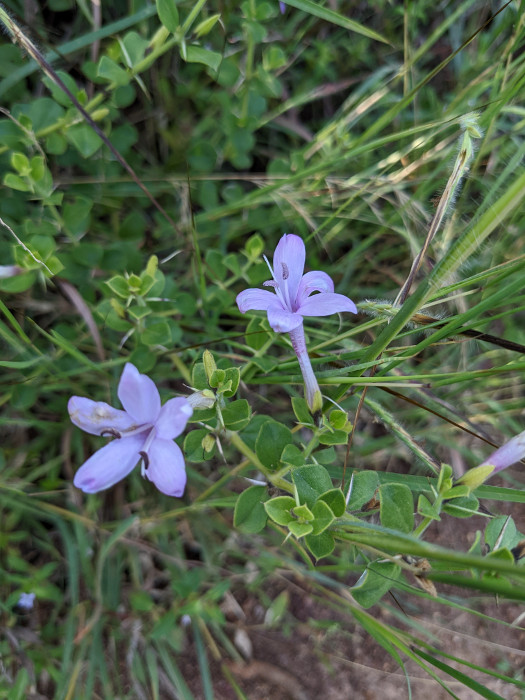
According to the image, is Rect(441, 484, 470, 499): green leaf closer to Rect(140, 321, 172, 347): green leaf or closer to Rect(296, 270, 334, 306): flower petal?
Rect(296, 270, 334, 306): flower petal

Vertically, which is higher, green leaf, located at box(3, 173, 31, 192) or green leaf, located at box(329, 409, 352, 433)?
green leaf, located at box(3, 173, 31, 192)

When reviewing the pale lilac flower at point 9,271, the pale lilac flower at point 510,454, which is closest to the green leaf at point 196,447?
the pale lilac flower at point 510,454

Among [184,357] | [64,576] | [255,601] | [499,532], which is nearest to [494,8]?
[184,357]

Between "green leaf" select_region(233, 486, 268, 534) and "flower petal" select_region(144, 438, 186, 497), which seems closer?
"flower petal" select_region(144, 438, 186, 497)

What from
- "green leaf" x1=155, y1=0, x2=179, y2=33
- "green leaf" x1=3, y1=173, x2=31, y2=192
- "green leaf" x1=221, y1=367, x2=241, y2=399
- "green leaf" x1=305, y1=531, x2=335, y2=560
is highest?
"green leaf" x1=155, y1=0, x2=179, y2=33

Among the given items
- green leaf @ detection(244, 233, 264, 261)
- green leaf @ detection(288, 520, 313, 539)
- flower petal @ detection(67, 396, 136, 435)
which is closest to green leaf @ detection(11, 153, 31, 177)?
green leaf @ detection(244, 233, 264, 261)

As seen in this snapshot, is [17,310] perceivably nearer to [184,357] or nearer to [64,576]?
[184,357]

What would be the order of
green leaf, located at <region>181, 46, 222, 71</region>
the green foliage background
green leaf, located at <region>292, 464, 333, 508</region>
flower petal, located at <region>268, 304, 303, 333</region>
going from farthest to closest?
the green foliage background → green leaf, located at <region>181, 46, 222, 71</region> → green leaf, located at <region>292, 464, 333, 508</region> → flower petal, located at <region>268, 304, 303, 333</region>

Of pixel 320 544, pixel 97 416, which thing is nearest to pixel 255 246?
pixel 97 416
